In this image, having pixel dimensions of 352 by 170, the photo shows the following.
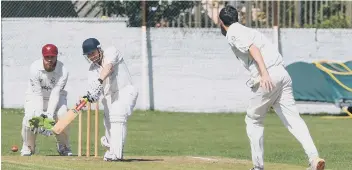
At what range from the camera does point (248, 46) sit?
1221 cm

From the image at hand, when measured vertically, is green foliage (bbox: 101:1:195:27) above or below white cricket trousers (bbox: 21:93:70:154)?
above

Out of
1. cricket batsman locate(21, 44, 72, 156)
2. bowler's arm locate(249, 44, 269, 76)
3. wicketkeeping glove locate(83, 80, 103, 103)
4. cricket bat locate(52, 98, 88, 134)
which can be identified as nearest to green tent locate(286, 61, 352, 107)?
cricket batsman locate(21, 44, 72, 156)

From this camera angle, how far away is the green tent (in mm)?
26281

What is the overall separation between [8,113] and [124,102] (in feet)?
41.2

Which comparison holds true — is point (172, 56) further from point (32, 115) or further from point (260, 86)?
point (260, 86)

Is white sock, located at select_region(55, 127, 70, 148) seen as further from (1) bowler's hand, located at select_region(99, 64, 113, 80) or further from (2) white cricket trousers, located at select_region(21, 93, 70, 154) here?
(1) bowler's hand, located at select_region(99, 64, 113, 80)

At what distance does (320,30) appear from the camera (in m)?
28.0

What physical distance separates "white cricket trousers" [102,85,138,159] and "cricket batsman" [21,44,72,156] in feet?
5.99

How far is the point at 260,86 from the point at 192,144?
7.42m

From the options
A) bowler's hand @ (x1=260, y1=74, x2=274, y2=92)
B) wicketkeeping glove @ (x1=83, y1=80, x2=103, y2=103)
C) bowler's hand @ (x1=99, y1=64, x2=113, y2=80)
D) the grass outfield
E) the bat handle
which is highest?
bowler's hand @ (x1=99, y1=64, x2=113, y2=80)

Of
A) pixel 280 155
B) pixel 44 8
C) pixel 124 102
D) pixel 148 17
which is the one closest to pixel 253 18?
pixel 148 17

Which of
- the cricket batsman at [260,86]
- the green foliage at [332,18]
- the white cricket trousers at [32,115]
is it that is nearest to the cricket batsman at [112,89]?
the white cricket trousers at [32,115]

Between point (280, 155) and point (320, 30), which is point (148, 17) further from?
point (280, 155)

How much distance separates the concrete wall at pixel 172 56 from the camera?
2791 cm
